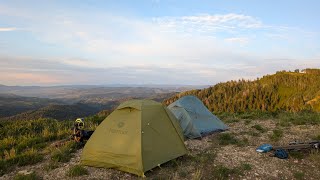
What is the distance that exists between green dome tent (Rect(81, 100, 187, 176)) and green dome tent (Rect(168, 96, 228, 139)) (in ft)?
9.70

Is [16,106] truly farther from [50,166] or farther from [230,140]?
[230,140]

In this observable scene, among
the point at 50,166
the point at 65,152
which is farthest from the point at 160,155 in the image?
the point at 65,152

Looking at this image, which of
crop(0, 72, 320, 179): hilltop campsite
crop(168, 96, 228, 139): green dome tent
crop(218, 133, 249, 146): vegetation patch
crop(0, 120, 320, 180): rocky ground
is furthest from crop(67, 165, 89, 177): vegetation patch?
crop(218, 133, 249, 146): vegetation patch

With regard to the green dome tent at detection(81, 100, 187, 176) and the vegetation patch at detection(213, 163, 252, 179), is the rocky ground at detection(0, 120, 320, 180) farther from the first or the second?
the green dome tent at detection(81, 100, 187, 176)

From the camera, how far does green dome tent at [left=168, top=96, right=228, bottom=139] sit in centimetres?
1370

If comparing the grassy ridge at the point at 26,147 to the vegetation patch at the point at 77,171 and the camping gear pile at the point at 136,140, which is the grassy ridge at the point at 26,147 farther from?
the camping gear pile at the point at 136,140

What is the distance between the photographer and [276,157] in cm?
1031

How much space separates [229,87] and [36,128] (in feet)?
314

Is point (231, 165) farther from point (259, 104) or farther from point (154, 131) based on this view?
point (259, 104)

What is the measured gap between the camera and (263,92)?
9894 centimetres

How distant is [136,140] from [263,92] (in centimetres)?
9824

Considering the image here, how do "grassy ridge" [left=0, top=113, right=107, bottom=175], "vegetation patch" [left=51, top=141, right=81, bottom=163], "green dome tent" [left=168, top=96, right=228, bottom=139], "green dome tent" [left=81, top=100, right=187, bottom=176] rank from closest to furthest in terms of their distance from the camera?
"green dome tent" [left=81, top=100, right=187, bottom=176], "grassy ridge" [left=0, top=113, right=107, bottom=175], "vegetation patch" [left=51, top=141, right=81, bottom=163], "green dome tent" [left=168, top=96, right=228, bottom=139]

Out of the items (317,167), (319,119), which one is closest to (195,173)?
(317,167)

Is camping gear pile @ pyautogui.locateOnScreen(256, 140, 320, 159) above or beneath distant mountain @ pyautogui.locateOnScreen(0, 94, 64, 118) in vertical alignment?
above
